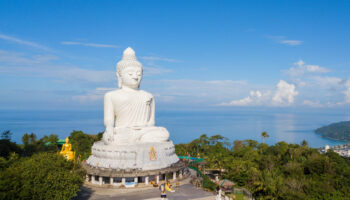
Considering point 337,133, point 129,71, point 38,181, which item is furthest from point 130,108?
point 337,133

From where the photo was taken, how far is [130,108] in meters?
21.2

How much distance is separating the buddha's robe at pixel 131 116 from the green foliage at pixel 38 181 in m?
6.40

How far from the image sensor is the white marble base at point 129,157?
18.3 meters

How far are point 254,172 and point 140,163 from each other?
26.1 ft

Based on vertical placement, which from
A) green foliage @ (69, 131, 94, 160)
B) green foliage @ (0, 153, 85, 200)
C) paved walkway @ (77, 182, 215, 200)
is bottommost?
paved walkway @ (77, 182, 215, 200)

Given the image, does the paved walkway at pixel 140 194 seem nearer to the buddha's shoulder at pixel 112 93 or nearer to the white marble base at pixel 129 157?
the white marble base at pixel 129 157

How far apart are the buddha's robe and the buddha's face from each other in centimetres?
62

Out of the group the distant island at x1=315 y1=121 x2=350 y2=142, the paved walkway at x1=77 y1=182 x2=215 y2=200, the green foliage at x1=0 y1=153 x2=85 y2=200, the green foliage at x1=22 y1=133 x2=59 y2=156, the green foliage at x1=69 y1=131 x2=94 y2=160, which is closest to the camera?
the green foliage at x1=0 y1=153 x2=85 y2=200

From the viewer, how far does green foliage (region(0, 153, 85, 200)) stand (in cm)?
1259

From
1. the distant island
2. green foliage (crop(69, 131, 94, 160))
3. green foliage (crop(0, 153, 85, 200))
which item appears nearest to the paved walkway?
green foliage (crop(0, 153, 85, 200))

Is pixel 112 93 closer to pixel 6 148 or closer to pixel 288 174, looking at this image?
pixel 6 148

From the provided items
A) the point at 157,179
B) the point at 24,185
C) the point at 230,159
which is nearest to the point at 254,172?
the point at 230,159

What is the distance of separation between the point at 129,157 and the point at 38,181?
6.33 meters

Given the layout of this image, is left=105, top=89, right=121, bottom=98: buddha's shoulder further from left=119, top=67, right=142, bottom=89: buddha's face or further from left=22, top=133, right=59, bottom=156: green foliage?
left=22, top=133, right=59, bottom=156: green foliage
